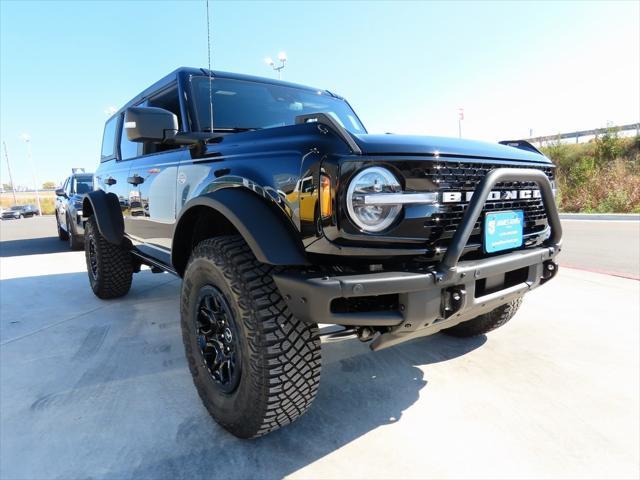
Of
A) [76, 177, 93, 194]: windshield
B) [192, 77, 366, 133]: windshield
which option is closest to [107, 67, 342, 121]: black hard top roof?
[192, 77, 366, 133]: windshield

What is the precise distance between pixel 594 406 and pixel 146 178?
3.15 metres

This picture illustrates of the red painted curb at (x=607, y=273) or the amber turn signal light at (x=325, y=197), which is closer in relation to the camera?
the amber turn signal light at (x=325, y=197)

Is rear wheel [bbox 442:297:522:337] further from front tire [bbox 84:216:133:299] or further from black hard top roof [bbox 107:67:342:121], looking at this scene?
front tire [bbox 84:216:133:299]

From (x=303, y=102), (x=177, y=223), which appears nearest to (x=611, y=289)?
(x=303, y=102)

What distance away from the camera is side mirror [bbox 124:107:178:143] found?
209 cm

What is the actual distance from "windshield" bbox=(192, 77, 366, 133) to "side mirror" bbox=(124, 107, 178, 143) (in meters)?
0.33

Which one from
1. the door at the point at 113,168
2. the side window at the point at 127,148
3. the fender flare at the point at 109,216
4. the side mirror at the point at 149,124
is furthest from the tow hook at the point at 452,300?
the fender flare at the point at 109,216

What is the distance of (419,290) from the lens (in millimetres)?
1511

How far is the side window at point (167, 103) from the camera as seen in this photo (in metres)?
2.66

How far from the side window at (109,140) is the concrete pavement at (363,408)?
1.87m

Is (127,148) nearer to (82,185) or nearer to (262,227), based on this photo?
(262,227)

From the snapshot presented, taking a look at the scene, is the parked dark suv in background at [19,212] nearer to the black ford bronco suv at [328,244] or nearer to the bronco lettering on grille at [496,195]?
the black ford bronco suv at [328,244]

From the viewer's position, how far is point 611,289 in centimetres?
423

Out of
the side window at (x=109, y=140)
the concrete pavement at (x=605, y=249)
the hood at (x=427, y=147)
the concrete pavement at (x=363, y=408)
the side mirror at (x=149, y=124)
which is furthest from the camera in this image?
the concrete pavement at (x=605, y=249)
